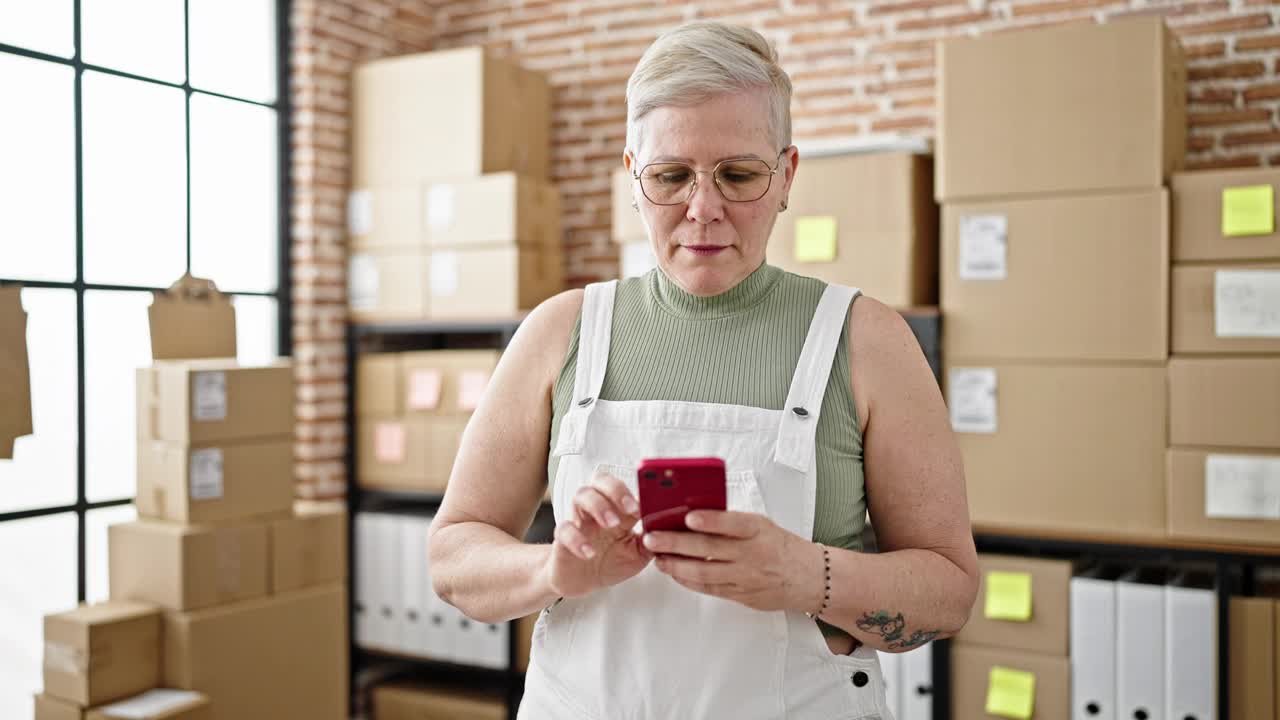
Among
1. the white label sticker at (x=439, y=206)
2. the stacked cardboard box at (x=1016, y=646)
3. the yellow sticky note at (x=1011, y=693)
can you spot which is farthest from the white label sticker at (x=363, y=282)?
the yellow sticky note at (x=1011, y=693)

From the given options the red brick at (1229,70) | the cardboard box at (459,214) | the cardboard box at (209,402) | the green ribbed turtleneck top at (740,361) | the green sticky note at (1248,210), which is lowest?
the cardboard box at (209,402)

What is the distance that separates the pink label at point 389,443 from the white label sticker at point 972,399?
182 cm

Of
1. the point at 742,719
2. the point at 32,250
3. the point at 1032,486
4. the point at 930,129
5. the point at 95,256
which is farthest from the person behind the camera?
the point at 930,129

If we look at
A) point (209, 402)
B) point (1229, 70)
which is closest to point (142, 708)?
point (209, 402)

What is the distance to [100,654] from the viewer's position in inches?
99.9

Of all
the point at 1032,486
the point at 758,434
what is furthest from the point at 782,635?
the point at 1032,486

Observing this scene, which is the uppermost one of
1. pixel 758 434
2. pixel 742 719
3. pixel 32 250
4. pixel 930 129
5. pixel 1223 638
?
pixel 930 129

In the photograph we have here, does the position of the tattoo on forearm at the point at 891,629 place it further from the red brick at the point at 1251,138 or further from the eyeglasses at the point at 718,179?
the red brick at the point at 1251,138

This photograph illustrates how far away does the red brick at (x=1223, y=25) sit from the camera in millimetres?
2916

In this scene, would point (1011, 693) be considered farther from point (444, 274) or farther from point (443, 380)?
point (444, 274)

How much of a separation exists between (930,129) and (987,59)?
24.8 inches

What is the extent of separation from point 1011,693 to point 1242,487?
754 millimetres

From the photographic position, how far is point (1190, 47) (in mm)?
2984

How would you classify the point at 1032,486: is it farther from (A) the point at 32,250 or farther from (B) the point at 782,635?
(A) the point at 32,250
